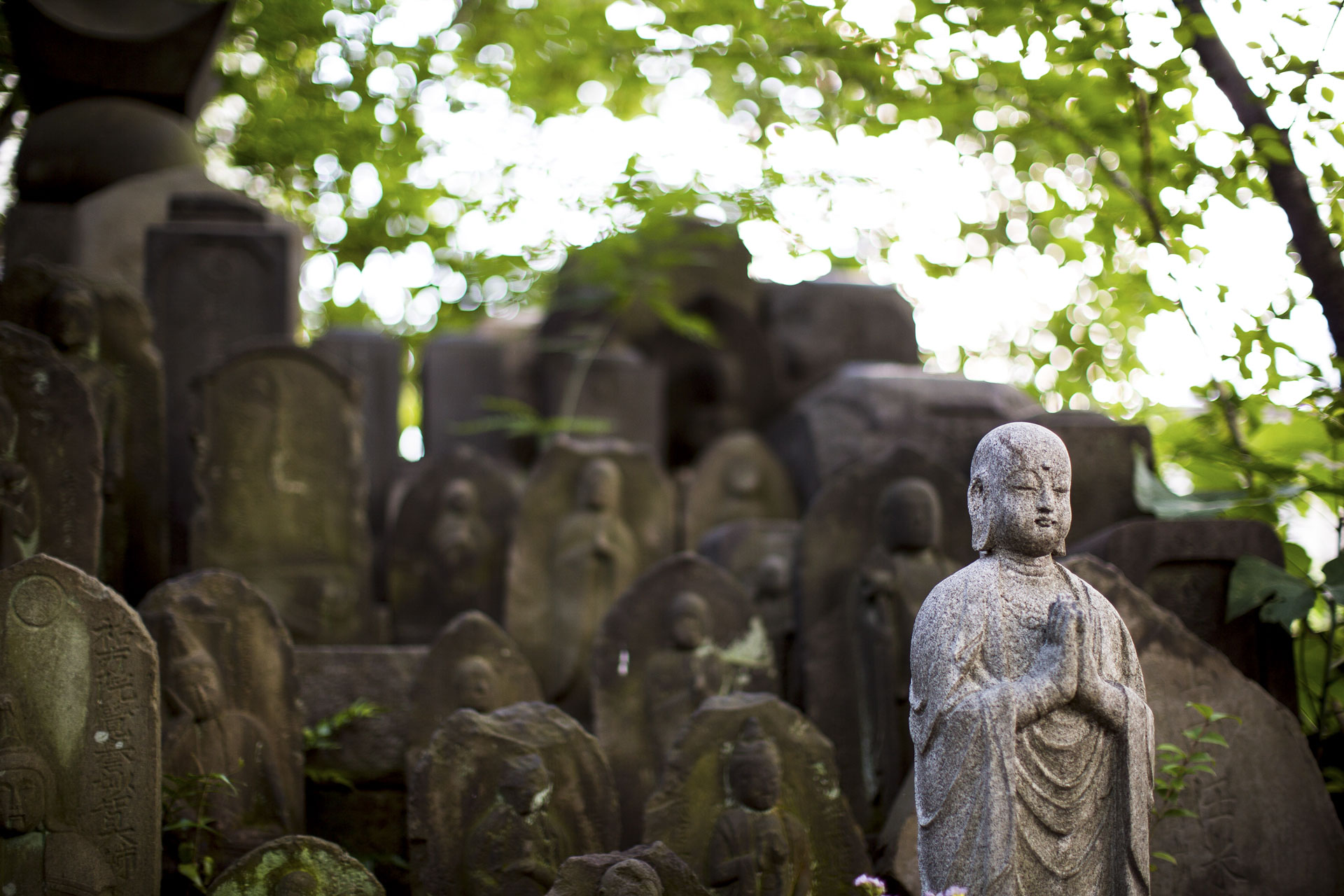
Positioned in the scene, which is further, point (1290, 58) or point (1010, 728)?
point (1290, 58)

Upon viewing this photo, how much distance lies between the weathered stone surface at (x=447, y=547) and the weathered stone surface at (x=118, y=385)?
150cm

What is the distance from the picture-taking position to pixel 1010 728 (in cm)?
A: 380

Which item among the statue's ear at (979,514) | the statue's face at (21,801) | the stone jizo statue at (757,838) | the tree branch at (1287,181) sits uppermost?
the tree branch at (1287,181)

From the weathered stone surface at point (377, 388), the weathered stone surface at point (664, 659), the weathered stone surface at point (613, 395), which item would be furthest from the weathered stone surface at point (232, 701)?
the weathered stone surface at point (613, 395)

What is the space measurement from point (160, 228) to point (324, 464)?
2.55 metres

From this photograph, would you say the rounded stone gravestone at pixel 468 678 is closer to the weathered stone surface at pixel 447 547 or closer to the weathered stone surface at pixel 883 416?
the weathered stone surface at pixel 447 547

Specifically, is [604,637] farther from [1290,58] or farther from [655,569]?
[1290,58]

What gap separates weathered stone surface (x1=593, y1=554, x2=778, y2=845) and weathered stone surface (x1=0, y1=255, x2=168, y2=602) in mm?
2939

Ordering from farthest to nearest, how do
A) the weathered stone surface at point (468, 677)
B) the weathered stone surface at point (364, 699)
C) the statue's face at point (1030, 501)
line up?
the weathered stone surface at point (364, 699) → the weathered stone surface at point (468, 677) → the statue's face at point (1030, 501)

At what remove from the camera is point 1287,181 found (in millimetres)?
6062

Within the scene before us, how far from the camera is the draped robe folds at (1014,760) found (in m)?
3.79

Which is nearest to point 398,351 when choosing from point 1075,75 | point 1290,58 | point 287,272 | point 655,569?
point 287,272

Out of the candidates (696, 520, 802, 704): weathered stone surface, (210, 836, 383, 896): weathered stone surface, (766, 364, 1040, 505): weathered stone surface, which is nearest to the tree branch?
(696, 520, 802, 704): weathered stone surface

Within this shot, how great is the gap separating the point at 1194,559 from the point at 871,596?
1594 millimetres
